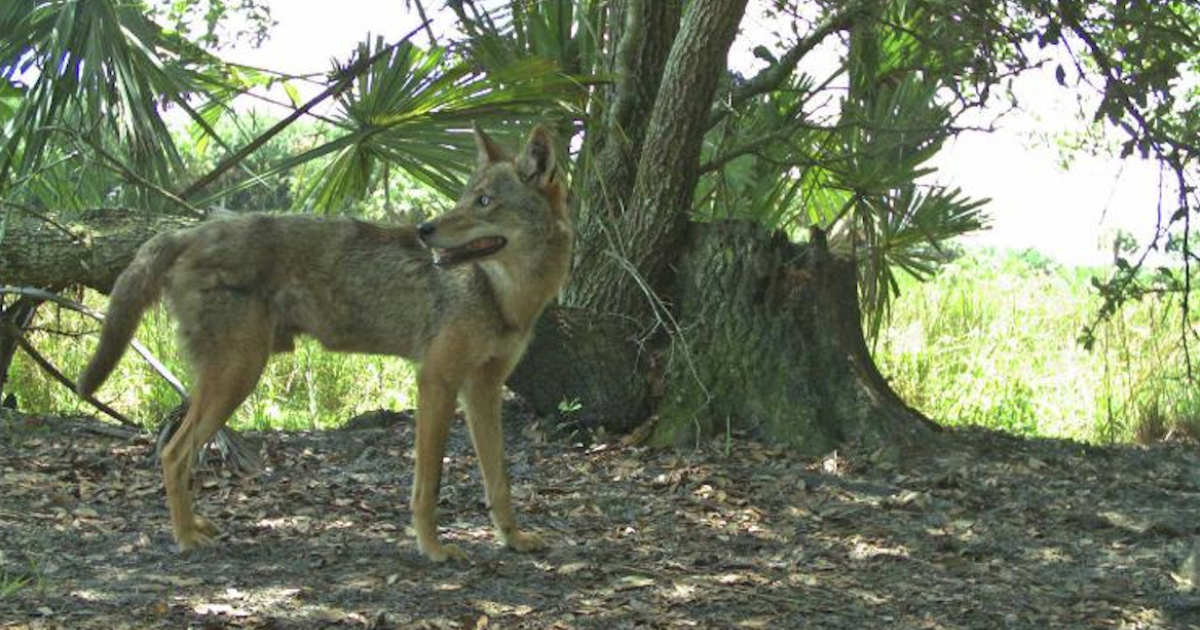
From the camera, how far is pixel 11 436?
25.4ft

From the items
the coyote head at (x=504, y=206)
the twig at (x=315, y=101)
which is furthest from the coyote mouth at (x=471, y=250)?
A: the twig at (x=315, y=101)

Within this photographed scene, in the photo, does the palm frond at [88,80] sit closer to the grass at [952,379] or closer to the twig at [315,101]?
the twig at [315,101]

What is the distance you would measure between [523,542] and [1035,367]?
24.9ft

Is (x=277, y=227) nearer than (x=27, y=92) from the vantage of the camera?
Yes

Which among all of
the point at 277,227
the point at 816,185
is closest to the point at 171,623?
the point at 277,227

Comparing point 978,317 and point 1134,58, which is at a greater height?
point 1134,58

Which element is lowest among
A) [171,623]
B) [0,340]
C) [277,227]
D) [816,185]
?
[171,623]

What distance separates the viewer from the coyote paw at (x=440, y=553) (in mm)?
5672

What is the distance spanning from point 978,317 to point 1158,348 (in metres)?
2.04

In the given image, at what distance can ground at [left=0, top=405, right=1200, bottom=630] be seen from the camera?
16.6 ft

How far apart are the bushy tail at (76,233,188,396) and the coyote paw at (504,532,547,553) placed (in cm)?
190

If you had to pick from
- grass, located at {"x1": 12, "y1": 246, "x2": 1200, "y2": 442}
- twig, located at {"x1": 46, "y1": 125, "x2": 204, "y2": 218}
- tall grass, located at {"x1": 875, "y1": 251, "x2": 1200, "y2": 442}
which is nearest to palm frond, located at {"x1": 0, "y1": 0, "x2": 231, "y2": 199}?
twig, located at {"x1": 46, "y1": 125, "x2": 204, "y2": 218}

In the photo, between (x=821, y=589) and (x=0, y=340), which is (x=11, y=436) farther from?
(x=821, y=589)

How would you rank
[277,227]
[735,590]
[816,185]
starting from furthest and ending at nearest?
[816,185], [277,227], [735,590]
